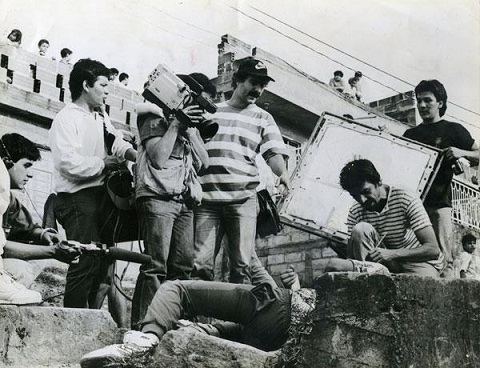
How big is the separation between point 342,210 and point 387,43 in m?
1.72

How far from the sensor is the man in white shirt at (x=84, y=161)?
15.7ft

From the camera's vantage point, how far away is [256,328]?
4.59 metres

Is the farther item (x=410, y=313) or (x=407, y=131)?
(x=407, y=131)

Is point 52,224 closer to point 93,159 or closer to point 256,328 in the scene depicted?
point 93,159

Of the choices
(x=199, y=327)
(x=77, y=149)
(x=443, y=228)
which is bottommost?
(x=199, y=327)

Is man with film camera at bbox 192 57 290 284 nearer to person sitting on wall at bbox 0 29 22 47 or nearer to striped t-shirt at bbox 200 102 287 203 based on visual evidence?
striped t-shirt at bbox 200 102 287 203

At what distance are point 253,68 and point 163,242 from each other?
1.67 m

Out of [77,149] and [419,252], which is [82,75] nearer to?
[77,149]

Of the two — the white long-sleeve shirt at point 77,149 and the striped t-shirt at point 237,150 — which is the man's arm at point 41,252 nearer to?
the white long-sleeve shirt at point 77,149

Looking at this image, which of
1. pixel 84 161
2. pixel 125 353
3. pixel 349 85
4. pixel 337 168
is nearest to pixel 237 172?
pixel 337 168

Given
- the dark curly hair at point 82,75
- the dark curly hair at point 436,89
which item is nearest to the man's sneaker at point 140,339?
the dark curly hair at point 82,75

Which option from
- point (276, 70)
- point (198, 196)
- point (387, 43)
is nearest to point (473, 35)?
point (387, 43)

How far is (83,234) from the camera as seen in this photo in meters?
4.84

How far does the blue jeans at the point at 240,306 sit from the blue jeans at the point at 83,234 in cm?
54
